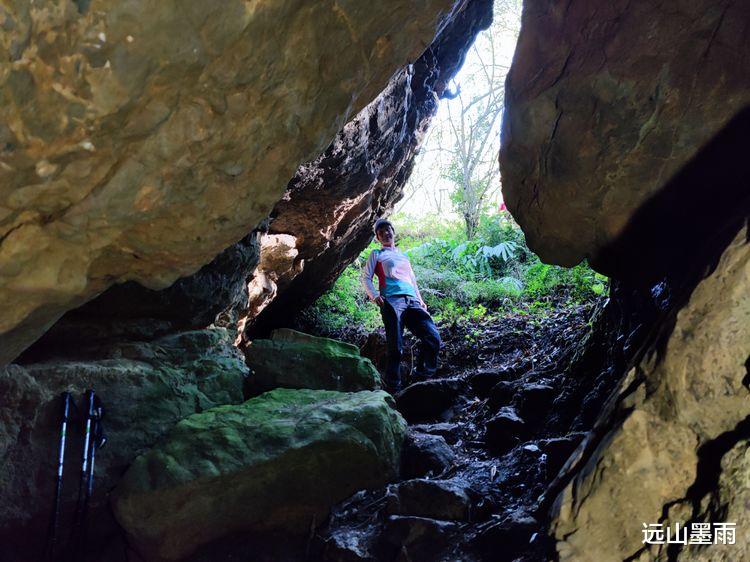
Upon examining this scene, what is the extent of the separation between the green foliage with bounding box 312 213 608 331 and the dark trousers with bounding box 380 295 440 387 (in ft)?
10.4

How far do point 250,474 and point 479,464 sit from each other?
6.91ft

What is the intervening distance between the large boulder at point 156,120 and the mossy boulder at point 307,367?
3020 mm

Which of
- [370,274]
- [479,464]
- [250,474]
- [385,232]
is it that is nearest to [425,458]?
[479,464]

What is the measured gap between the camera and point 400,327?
753 centimetres

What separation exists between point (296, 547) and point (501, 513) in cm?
166

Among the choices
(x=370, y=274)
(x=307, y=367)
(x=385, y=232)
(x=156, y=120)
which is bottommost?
(x=156, y=120)

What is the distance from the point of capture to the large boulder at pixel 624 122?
3934mm

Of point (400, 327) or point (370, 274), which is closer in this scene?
point (400, 327)

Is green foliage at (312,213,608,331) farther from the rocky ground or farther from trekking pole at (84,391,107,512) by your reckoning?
trekking pole at (84,391,107,512)

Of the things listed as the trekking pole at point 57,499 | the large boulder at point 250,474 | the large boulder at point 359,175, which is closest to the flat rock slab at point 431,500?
the large boulder at point 250,474

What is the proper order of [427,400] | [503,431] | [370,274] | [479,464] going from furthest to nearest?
1. [370,274]
2. [427,400]
3. [503,431]
4. [479,464]

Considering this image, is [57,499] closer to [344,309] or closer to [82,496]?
[82,496]

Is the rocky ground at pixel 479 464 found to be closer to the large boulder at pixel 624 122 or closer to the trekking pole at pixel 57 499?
the large boulder at pixel 624 122

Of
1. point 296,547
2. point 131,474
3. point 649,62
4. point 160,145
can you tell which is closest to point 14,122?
point 160,145
